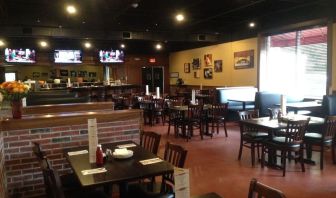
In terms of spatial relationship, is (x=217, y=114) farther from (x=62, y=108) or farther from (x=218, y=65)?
(x=218, y=65)

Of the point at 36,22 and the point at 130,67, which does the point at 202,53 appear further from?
the point at 36,22

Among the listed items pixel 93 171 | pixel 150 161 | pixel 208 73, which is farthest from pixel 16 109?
pixel 208 73

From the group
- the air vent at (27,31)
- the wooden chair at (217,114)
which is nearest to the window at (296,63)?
the wooden chair at (217,114)

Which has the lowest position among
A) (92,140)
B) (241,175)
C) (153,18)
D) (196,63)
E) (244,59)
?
(241,175)

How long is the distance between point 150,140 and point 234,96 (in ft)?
22.0

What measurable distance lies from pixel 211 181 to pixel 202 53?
9662 millimetres

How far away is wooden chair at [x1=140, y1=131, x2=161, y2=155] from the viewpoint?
11.7ft

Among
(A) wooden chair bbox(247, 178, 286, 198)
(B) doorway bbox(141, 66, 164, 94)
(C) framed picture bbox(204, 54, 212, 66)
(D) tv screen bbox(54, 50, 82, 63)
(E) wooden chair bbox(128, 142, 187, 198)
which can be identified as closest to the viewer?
(A) wooden chair bbox(247, 178, 286, 198)

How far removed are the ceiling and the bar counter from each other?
3.94 meters

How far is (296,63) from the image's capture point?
9086 mm

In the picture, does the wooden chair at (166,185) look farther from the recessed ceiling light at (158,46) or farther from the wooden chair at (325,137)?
the recessed ceiling light at (158,46)

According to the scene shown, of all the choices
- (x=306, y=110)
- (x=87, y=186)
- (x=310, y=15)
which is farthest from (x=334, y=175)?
(x=310, y=15)

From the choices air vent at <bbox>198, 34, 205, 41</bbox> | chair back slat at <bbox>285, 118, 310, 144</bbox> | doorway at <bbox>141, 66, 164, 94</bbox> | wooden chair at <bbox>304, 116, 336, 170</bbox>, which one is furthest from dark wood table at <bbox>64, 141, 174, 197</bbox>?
doorway at <bbox>141, 66, 164, 94</bbox>

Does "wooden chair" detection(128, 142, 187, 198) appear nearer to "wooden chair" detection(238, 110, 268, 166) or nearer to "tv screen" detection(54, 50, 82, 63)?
"wooden chair" detection(238, 110, 268, 166)
